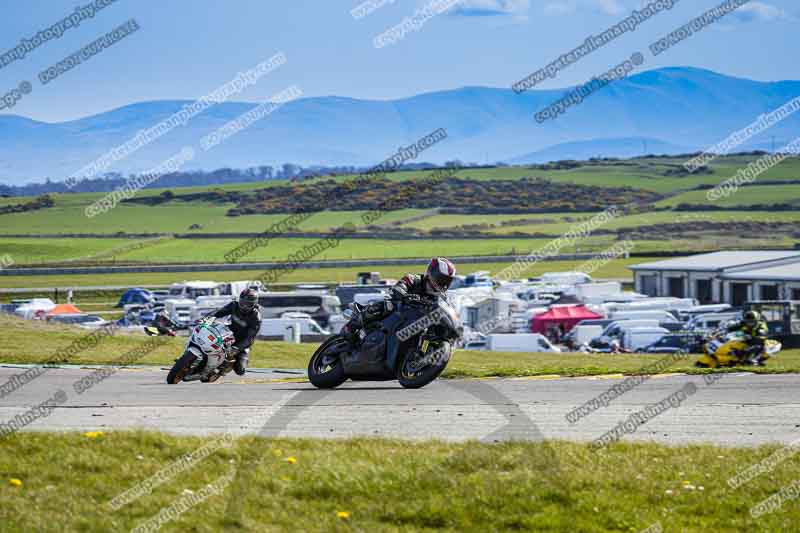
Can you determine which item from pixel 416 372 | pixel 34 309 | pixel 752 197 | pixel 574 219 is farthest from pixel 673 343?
pixel 752 197

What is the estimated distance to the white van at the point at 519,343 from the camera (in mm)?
40656

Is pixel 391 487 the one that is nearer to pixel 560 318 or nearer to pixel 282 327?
pixel 282 327

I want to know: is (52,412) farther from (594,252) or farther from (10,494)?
(594,252)

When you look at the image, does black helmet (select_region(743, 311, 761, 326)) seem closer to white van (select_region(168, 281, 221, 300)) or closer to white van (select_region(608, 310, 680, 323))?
white van (select_region(608, 310, 680, 323))

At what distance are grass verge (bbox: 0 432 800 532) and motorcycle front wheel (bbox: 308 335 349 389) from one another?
545 centimetres

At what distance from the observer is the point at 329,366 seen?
15.0m

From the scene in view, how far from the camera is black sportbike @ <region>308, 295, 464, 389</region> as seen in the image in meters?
14.2

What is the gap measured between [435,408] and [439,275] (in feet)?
7.02

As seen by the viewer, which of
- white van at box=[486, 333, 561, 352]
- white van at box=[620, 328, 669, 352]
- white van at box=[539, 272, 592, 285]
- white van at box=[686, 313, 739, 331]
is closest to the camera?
white van at box=[486, 333, 561, 352]

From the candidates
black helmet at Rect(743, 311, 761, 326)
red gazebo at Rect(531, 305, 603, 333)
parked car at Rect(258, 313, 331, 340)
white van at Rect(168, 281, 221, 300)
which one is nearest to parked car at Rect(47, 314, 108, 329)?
parked car at Rect(258, 313, 331, 340)

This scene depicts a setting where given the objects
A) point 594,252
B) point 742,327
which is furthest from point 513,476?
point 594,252

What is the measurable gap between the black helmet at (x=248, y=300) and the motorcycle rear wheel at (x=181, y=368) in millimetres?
1072

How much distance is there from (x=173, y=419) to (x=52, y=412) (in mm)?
1580

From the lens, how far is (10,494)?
771 cm
